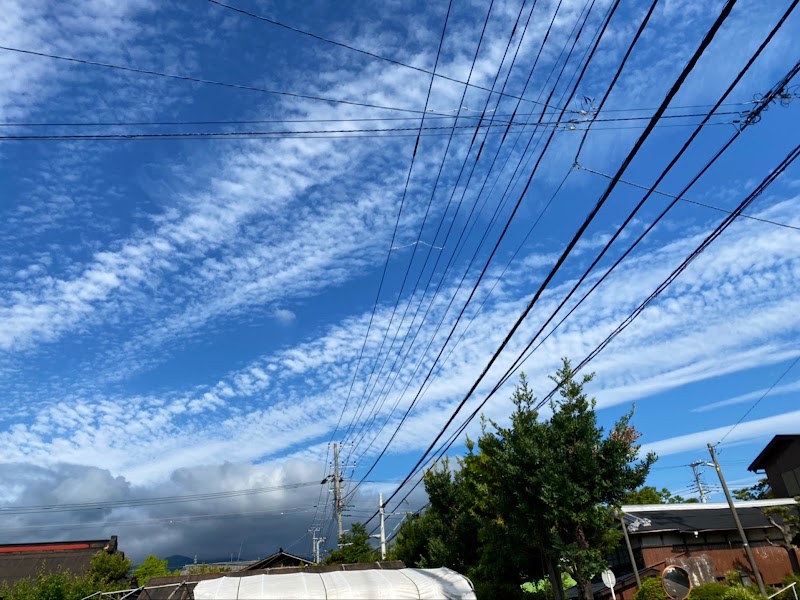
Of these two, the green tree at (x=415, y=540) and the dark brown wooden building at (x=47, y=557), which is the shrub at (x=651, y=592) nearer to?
the green tree at (x=415, y=540)

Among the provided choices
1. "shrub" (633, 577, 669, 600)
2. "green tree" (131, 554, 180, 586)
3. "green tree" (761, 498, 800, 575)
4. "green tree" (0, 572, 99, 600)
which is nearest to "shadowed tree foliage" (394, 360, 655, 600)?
"shrub" (633, 577, 669, 600)

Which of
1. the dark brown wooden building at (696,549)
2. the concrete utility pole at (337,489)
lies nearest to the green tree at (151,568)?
the concrete utility pole at (337,489)

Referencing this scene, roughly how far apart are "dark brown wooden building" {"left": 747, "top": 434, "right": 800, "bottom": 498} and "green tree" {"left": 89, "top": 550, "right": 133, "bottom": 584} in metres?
43.6

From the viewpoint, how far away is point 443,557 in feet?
84.6

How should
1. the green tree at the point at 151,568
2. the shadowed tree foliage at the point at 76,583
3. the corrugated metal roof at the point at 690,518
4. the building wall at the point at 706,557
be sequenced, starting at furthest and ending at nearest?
the green tree at the point at 151,568, the shadowed tree foliage at the point at 76,583, the corrugated metal roof at the point at 690,518, the building wall at the point at 706,557

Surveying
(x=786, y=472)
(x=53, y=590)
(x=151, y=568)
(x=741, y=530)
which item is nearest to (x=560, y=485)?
(x=741, y=530)

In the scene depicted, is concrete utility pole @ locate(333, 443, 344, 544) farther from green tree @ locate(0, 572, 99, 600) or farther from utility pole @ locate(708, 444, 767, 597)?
utility pole @ locate(708, 444, 767, 597)

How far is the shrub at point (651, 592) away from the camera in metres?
17.9

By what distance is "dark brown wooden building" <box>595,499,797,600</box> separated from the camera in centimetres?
2292

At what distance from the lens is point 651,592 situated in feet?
59.3

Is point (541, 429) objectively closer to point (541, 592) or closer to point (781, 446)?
point (541, 592)

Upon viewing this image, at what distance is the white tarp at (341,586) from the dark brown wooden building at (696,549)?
14.2 metres

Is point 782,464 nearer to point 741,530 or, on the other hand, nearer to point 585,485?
point 741,530

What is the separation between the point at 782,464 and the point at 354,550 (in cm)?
2861
